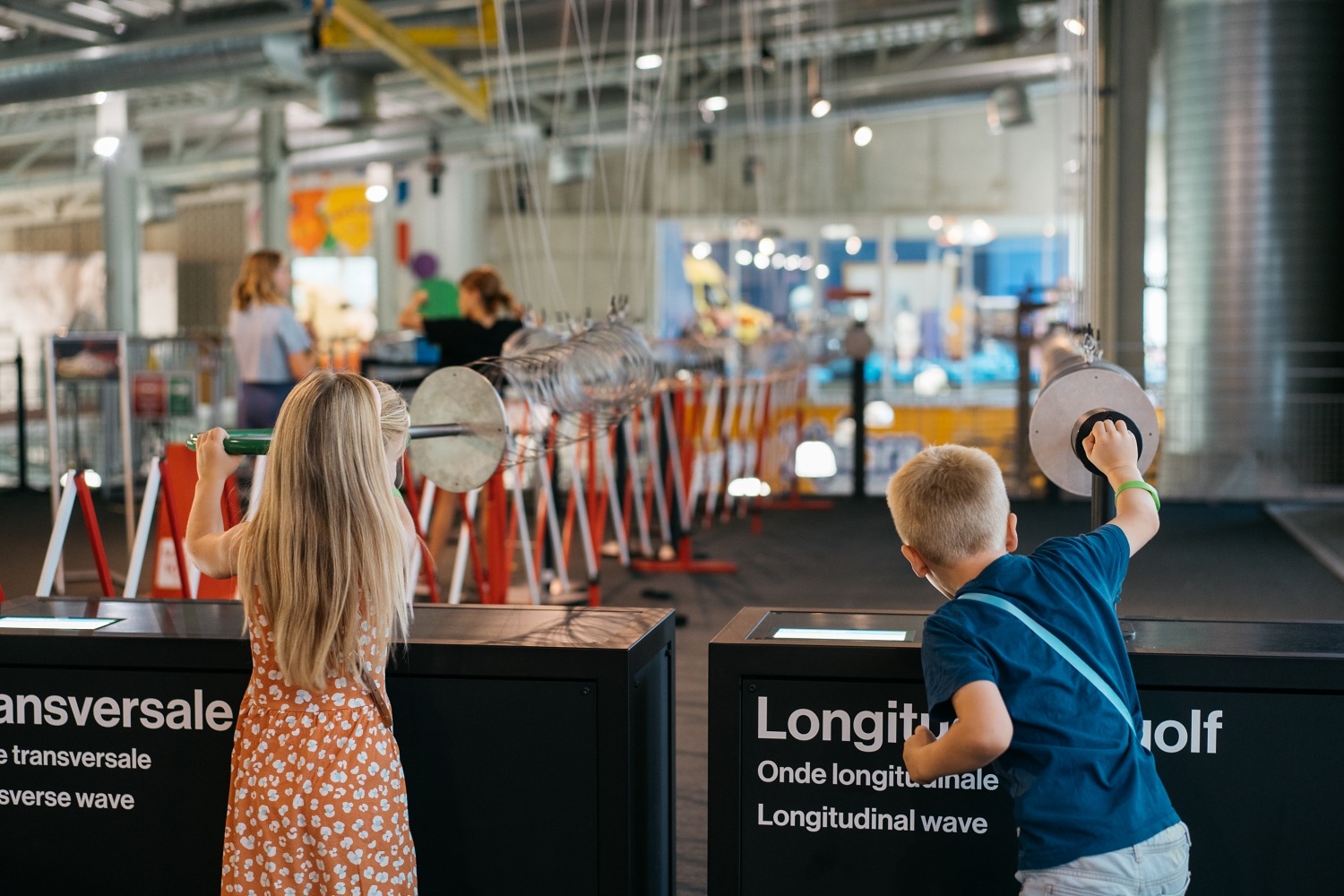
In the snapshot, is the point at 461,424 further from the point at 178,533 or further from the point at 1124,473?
the point at 178,533

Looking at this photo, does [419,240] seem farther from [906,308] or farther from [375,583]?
[375,583]

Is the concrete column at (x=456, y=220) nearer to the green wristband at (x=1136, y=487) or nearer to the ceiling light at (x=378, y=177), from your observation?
the ceiling light at (x=378, y=177)

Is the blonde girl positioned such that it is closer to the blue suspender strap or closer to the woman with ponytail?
the blue suspender strap

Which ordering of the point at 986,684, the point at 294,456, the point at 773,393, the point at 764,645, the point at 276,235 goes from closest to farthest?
the point at 986,684 < the point at 294,456 < the point at 764,645 < the point at 773,393 < the point at 276,235

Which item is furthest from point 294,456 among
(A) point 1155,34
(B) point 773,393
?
(A) point 1155,34

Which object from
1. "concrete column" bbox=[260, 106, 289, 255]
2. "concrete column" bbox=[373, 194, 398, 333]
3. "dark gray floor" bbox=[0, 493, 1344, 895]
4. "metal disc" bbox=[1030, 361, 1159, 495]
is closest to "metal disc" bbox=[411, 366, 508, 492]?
"metal disc" bbox=[1030, 361, 1159, 495]

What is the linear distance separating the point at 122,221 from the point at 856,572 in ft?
33.3

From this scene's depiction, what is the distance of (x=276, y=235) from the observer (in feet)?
52.0

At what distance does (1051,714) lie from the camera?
1.94m

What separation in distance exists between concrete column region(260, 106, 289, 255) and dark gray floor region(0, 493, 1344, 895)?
6474 millimetres

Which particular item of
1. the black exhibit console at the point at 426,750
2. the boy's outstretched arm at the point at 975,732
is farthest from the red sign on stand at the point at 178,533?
the boy's outstretched arm at the point at 975,732

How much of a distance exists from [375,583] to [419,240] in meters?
20.1

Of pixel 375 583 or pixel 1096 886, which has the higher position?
pixel 375 583

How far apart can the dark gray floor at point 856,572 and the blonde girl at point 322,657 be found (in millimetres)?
2244
